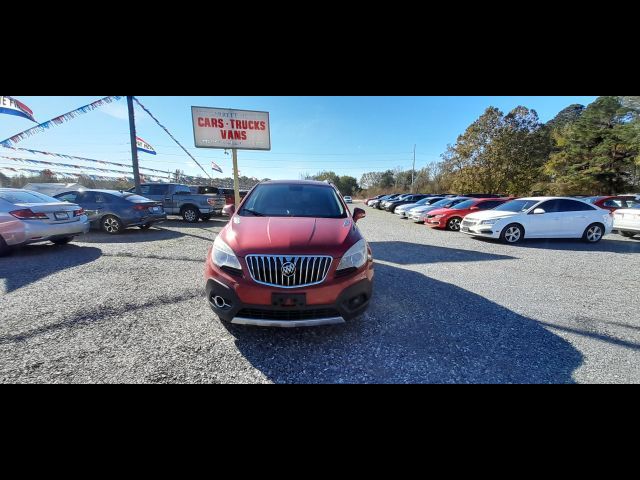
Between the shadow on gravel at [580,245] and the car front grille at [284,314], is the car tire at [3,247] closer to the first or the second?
the car front grille at [284,314]

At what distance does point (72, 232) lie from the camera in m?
5.64

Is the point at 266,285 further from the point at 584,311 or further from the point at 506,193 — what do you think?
the point at 506,193

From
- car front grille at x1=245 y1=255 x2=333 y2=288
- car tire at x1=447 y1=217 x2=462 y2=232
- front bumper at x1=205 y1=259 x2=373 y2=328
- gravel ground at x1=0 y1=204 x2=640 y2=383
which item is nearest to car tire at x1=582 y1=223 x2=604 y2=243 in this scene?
gravel ground at x1=0 y1=204 x2=640 y2=383

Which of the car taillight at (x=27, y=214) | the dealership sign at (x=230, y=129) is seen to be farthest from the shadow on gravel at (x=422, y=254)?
the car taillight at (x=27, y=214)

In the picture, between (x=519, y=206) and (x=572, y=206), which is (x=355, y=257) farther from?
(x=572, y=206)

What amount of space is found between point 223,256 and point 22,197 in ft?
21.3

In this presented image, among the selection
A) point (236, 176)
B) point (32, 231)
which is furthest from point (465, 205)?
point (32, 231)

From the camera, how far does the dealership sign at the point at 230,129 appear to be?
9711 mm

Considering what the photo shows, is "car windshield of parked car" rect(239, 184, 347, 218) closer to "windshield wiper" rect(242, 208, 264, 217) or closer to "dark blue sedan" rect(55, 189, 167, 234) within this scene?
"windshield wiper" rect(242, 208, 264, 217)

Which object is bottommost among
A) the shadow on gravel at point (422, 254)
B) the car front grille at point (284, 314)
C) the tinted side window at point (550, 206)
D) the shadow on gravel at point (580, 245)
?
the shadow on gravel at point (422, 254)

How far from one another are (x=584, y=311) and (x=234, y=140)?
37.4ft

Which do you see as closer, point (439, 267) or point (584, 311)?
point (584, 311)

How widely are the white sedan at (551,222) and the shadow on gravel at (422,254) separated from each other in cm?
184
